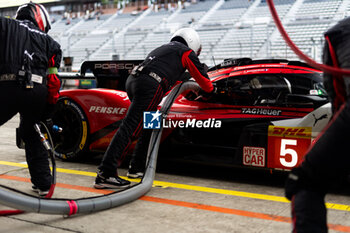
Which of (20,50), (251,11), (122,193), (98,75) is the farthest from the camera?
(251,11)

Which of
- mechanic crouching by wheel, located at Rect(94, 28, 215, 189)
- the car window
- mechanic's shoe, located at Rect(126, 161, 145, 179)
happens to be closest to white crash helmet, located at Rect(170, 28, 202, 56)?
mechanic crouching by wheel, located at Rect(94, 28, 215, 189)

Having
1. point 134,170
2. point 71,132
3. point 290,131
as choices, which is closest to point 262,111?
point 290,131

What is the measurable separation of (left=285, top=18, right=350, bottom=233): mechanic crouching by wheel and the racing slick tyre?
3.58m

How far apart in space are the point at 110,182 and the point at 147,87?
3.24 feet

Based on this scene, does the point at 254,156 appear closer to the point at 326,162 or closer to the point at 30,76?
the point at 30,76

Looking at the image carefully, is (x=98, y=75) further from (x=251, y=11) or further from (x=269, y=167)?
(x=251, y=11)

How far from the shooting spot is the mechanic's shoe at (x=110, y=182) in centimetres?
411

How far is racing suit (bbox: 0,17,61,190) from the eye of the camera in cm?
322

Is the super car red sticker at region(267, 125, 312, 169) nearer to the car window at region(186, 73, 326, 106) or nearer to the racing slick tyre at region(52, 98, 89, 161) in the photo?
the car window at region(186, 73, 326, 106)

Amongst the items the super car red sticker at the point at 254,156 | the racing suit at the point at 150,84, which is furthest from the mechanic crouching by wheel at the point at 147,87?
the super car red sticker at the point at 254,156

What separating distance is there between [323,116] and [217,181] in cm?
129

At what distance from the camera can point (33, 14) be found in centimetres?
356

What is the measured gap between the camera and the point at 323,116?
383cm

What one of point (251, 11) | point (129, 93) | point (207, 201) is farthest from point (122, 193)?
point (251, 11)
